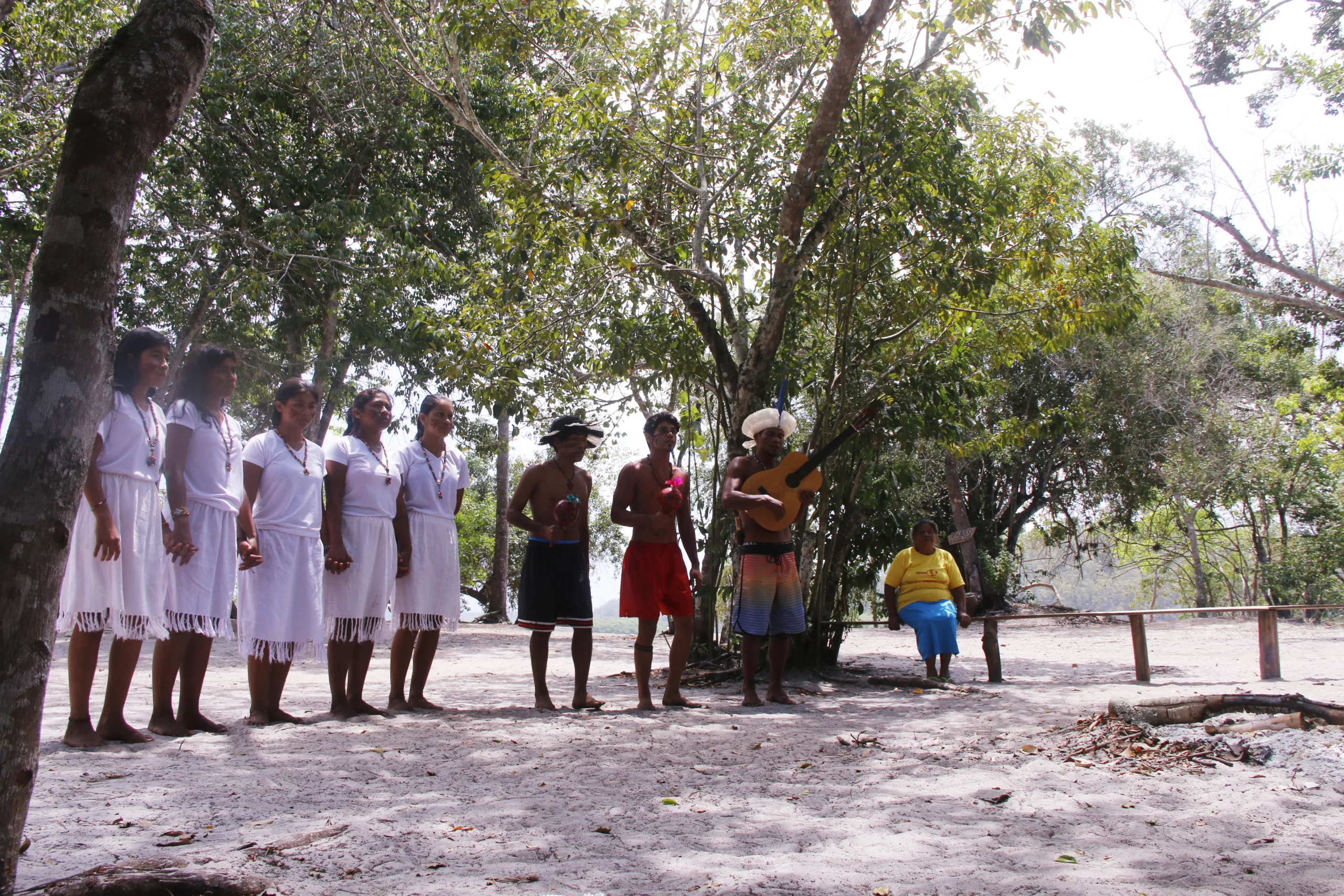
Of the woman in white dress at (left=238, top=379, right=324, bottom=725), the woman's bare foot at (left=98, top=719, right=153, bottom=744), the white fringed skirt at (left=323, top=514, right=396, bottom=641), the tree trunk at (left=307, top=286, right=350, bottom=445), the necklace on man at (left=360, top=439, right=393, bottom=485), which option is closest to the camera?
the woman's bare foot at (left=98, top=719, right=153, bottom=744)

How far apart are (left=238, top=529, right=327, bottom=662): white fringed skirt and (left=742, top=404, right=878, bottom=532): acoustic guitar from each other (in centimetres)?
262

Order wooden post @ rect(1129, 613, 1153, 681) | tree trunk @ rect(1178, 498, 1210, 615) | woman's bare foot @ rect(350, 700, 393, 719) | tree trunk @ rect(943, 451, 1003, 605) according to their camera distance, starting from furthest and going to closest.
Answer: tree trunk @ rect(1178, 498, 1210, 615)
tree trunk @ rect(943, 451, 1003, 605)
wooden post @ rect(1129, 613, 1153, 681)
woman's bare foot @ rect(350, 700, 393, 719)

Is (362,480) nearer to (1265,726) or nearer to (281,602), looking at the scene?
(281,602)

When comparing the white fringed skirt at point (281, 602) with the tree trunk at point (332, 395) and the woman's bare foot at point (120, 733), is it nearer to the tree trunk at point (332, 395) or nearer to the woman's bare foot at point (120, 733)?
the woman's bare foot at point (120, 733)

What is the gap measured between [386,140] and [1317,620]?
15307mm

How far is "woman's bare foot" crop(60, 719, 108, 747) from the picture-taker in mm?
4055

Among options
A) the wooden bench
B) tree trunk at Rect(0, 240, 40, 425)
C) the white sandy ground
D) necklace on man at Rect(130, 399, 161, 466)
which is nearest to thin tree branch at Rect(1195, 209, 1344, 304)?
the wooden bench

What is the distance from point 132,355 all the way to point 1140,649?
705cm

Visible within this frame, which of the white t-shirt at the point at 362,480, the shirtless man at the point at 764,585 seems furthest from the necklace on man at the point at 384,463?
the shirtless man at the point at 764,585

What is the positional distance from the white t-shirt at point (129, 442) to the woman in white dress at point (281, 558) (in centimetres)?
53

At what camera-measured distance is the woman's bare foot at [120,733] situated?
4223 mm

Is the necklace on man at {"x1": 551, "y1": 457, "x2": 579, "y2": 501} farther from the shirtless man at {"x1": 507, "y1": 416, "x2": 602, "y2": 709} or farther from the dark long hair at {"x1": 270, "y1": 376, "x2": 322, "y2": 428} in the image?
the dark long hair at {"x1": 270, "y1": 376, "x2": 322, "y2": 428}

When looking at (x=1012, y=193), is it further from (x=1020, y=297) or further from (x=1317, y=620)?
(x=1317, y=620)

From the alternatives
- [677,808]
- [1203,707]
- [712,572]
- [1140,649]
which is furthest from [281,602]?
[1140,649]
